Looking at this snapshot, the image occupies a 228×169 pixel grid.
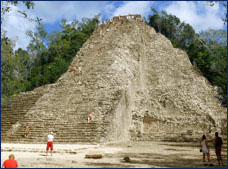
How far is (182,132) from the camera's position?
18688 mm

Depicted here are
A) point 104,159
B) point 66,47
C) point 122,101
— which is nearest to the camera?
point 104,159

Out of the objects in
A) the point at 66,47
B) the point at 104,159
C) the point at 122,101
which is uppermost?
the point at 66,47

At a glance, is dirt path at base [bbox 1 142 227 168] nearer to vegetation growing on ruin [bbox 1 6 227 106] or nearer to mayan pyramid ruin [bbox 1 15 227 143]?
mayan pyramid ruin [bbox 1 15 227 143]

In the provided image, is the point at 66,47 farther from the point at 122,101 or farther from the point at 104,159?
the point at 104,159

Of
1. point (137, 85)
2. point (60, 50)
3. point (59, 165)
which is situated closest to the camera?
point (59, 165)

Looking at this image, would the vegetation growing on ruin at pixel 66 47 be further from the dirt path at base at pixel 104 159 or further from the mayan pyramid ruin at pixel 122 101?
the dirt path at base at pixel 104 159

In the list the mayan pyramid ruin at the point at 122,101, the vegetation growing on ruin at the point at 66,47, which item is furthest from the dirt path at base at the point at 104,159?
the vegetation growing on ruin at the point at 66,47

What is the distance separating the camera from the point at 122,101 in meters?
18.5

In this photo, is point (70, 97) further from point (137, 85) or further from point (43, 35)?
point (43, 35)

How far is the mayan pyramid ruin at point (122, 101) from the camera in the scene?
17.3m

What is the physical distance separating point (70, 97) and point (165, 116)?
6.67 meters

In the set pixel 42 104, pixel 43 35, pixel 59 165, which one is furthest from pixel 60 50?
pixel 59 165

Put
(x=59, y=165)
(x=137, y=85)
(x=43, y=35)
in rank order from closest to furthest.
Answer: (x=59, y=165) → (x=137, y=85) → (x=43, y=35)

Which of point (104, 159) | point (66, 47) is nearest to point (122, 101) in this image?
point (104, 159)
